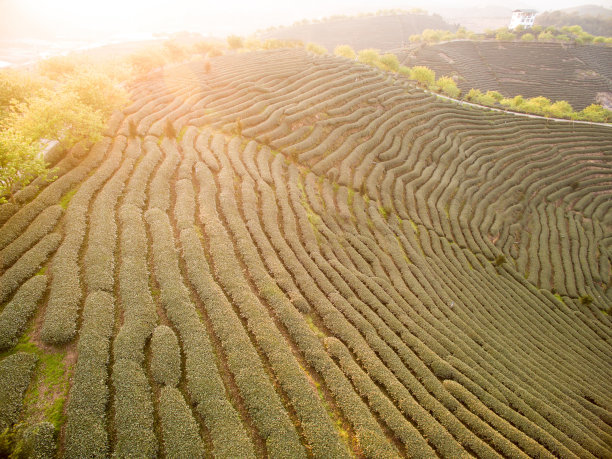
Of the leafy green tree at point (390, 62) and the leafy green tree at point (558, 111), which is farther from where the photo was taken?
the leafy green tree at point (390, 62)

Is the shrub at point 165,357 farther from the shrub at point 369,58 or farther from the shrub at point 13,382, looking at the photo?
the shrub at point 369,58

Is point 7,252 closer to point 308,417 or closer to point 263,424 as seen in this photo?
point 263,424

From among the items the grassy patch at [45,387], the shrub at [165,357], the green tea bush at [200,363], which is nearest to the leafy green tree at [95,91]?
the green tea bush at [200,363]

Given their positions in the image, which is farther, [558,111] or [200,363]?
[558,111]

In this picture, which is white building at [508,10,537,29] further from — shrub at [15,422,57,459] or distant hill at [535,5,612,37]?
shrub at [15,422,57,459]

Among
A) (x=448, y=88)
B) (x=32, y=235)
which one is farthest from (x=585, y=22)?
(x=32, y=235)

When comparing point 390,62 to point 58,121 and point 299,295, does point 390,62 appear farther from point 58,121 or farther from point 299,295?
point 299,295

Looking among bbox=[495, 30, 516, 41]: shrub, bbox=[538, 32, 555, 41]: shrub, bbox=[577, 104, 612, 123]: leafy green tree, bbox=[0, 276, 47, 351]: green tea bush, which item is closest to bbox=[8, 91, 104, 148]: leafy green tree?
bbox=[0, 276, 47, 351]: green tea bush
